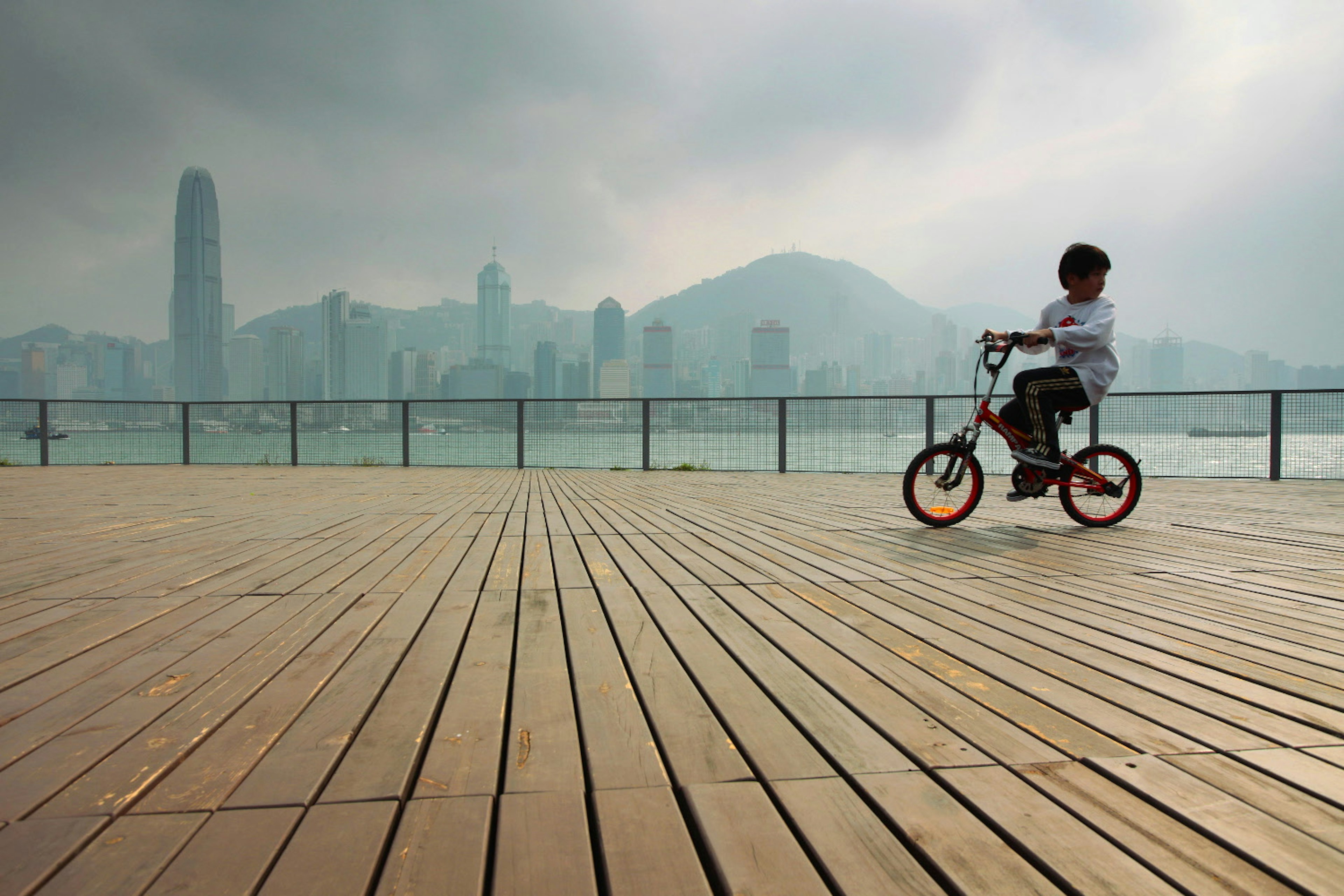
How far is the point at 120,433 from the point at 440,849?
43.9 ft

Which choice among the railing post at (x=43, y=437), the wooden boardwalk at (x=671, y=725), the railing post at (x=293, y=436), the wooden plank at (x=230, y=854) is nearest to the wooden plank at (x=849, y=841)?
the wooden boardwalk at (x=671, y=725)

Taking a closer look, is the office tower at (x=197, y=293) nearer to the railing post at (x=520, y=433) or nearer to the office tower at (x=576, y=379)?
the office tower at (x=576, y=379)

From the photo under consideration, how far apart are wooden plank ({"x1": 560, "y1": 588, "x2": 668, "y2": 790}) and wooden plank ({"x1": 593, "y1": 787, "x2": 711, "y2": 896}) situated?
0.04 metres

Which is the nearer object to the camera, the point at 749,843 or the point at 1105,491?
Answer: the point at 749,843

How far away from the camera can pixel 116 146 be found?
84.9 feet

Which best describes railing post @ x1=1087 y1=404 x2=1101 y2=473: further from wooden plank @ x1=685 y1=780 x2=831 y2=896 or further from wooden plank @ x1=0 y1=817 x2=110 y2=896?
wooden plank @ x1=0 y1=817 x2=110 y2=896

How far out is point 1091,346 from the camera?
11.4ft

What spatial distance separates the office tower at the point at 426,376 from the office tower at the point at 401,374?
64 centimetres

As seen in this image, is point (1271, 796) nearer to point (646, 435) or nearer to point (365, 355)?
point (646, 435)

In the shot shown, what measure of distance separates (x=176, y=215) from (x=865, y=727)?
160803 mm

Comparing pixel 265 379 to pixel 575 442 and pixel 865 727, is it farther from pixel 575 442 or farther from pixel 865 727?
pixel 865 727

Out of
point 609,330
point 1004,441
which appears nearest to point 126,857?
point 1004,441

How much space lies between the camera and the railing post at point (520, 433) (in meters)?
10.2

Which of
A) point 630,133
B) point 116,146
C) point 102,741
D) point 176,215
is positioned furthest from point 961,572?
point 176,215
